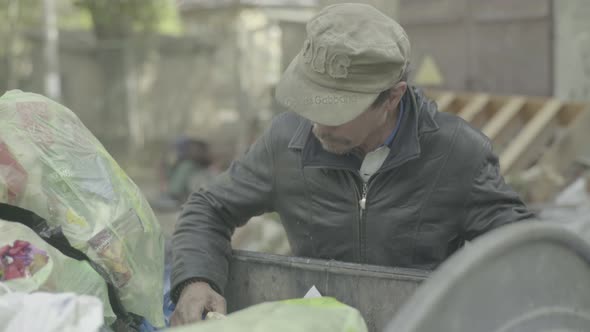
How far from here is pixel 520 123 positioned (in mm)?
6754

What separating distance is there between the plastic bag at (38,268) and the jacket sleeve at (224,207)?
22.9 inches

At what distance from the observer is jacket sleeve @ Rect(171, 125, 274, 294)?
2725 mm

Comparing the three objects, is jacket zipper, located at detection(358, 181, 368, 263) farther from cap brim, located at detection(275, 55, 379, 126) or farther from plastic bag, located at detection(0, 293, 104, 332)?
plastic bag, located at detection(0, 293, 104, 332)

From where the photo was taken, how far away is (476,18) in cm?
832

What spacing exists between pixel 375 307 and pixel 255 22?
1739cm

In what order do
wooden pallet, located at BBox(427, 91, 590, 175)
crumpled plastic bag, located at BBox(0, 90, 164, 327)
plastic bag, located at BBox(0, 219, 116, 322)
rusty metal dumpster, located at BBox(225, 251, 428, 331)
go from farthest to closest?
wooden pallet, located at BBox(427, 91, 590, 175) → rusty metal dumpster, located at BBox(225, 251, 428, 331) → crumpled plastic bag, located at BBox(0, 90, 164, 327) → plastic bag, located at BBox(0, 219, 116, 322)

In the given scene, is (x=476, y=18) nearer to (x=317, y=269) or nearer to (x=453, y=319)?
(x=317, y=269)

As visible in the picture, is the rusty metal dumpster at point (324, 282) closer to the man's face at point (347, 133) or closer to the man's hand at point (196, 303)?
the man's hand at point (196, 303)

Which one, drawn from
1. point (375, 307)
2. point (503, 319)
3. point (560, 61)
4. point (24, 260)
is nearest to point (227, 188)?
point (375, 307)

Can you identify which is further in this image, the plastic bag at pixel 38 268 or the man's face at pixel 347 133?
the man's face at pixel 347 133

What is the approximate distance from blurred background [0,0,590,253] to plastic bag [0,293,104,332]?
2497 mm

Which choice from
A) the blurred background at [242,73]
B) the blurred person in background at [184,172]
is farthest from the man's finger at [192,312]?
the blurred person in background at [184,172]

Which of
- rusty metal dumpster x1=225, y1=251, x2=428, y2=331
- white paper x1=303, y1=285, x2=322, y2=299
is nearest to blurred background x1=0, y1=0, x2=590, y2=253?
rusty metal dumpster x1=225, y1=251, x2=428, y2=331

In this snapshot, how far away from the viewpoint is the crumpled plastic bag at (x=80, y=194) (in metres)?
2.18
